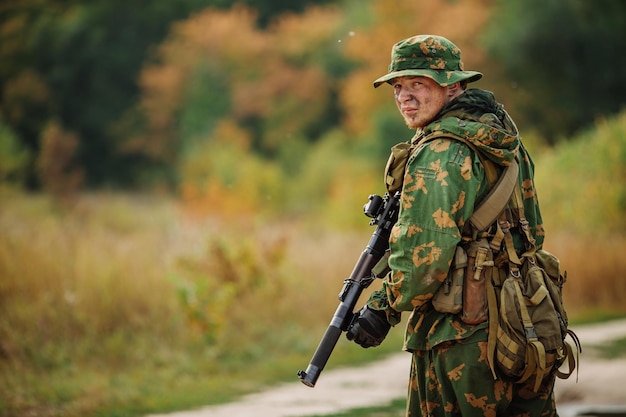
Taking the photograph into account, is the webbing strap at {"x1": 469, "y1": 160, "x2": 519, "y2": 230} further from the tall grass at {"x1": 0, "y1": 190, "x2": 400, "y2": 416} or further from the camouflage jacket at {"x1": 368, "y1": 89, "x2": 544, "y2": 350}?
the tall grass at {"x1": 0, "y1": 190, "x2": 400, "y2": 416}

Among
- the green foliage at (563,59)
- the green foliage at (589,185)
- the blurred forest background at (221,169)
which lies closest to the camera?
the blurred forest background at (221,169)

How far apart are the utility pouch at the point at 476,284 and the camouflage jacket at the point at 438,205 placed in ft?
0.14

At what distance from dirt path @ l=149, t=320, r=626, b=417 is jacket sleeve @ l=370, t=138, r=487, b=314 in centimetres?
291

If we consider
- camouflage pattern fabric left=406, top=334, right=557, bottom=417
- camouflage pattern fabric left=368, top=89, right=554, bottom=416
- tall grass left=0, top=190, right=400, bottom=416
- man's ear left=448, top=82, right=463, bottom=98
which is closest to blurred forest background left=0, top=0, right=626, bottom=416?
tall grass left=0, top=190, right=400, bottom=416

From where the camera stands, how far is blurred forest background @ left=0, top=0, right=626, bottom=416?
8422 mm

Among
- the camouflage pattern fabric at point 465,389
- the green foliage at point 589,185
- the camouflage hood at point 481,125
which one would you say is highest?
the green foliage at point 589,185

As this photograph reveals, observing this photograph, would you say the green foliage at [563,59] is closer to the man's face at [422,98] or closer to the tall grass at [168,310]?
the tall grass at [168,310]

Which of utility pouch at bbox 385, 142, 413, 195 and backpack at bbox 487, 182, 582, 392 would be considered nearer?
backpack at bbox 487, 182, 582, 392

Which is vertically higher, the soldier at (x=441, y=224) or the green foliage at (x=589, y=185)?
the green foliage at (x=589, y=185)

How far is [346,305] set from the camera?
140 inches

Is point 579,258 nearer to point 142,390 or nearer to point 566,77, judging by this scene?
point 142,390

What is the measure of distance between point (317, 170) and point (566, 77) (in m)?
7.68

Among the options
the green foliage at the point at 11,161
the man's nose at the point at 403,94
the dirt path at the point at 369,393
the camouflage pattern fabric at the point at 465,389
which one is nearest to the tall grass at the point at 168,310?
the dirt path at the point at 369,393

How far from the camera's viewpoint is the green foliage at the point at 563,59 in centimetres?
2078
